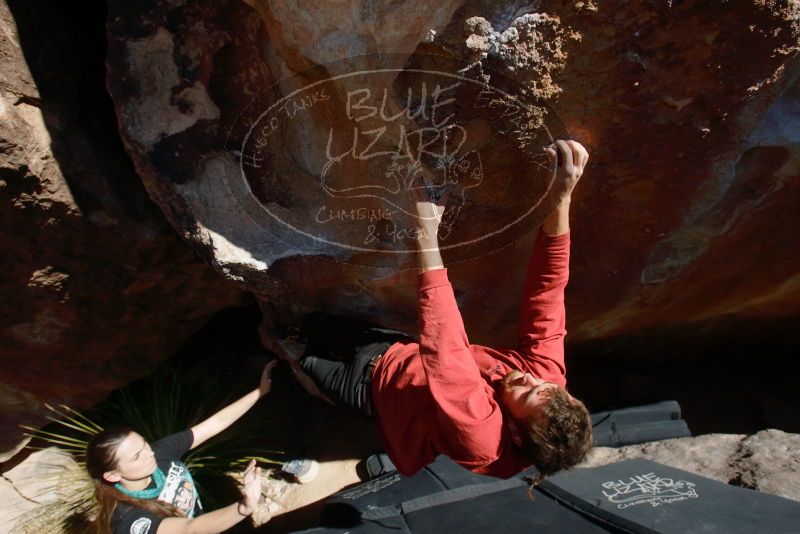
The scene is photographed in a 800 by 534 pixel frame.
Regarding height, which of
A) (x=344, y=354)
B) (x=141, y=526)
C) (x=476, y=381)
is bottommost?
(x=141, y=526)

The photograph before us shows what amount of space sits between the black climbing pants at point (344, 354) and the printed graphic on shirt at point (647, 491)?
1004mm

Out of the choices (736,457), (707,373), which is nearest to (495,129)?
(736,457)

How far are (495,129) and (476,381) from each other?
68 cm

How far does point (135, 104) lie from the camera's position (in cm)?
161

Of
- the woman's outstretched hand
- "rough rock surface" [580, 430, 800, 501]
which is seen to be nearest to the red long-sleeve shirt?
the woman's outstretched hand

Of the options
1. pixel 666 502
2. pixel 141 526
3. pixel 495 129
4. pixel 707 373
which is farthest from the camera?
pixel 707 373

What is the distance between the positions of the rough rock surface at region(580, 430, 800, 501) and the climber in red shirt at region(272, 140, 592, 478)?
854 mm

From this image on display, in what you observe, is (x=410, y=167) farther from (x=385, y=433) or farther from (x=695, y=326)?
(x=695, y=326)

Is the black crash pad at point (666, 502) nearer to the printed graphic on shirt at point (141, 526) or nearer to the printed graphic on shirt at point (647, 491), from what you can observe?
the printed graphic on shirt at point (647, 491)

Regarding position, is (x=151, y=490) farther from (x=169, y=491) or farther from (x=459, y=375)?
(x=459, y=375)

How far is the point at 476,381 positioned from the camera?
1.35 m

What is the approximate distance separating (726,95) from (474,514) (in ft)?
Answer: 5.32

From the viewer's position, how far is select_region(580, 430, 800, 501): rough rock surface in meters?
2.21

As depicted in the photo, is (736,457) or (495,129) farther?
(736,457)
